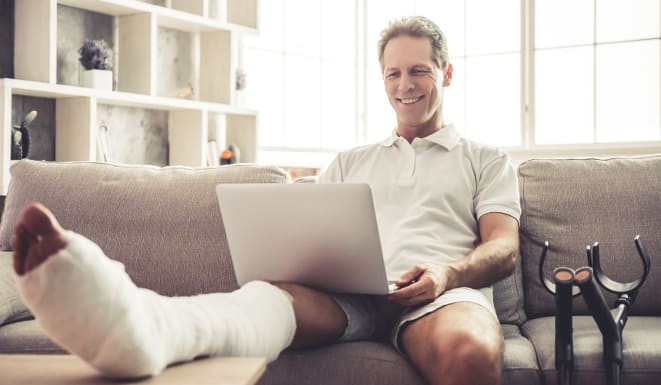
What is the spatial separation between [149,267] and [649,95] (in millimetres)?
3385

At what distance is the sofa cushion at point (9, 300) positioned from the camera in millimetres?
1945

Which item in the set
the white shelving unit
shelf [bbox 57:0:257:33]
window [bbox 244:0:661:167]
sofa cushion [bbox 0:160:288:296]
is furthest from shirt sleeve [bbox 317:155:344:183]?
window [bbox 244:0:661:167]

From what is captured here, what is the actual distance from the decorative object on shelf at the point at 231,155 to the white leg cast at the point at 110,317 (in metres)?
3.41

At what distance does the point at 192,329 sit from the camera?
1181 millimetres

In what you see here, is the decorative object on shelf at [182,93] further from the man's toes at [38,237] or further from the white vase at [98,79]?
the man's toes at [38,237]

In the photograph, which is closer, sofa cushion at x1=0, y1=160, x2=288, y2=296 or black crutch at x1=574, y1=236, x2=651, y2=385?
black crutch at x1=574, y1=236, x2=651, y2=385

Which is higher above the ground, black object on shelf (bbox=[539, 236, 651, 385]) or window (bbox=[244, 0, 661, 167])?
window (bbox=[244, 0, 661, 167])

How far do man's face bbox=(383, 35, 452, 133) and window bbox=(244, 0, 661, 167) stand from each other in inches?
106

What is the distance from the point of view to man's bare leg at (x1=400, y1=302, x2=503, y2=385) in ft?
4.86

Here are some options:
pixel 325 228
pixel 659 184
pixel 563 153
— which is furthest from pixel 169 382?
pixel 563 153

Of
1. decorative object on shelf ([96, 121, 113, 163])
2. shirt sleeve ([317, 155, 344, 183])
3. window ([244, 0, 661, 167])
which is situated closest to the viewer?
shirt sleeve ([317, 155, 344, 183])

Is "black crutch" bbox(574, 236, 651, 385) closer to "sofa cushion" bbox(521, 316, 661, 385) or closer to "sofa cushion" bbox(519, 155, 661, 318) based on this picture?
"sofa cushion" bbox(521, 316, 661, 385)

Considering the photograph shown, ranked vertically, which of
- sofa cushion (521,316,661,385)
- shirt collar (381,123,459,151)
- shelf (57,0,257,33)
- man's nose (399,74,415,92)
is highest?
shelf (57,0,257,33)

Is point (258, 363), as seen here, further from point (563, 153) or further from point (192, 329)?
point (563, 153)
